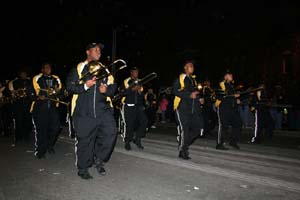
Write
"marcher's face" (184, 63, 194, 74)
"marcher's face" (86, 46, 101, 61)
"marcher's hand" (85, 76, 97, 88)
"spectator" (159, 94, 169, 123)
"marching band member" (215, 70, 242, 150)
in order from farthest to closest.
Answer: "spectator" (159, 94, 169, 123) → "marching band member" (215, 70, 242, 150) → "marcher's face" (184, 63, 194, 74) → "marcher's face" (86, 46, 101, 61) → "marcher's hand" (85, 76, 97, 88)

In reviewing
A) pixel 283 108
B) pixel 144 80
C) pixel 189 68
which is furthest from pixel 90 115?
pixel 283 108

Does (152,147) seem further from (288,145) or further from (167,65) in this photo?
(167,65)

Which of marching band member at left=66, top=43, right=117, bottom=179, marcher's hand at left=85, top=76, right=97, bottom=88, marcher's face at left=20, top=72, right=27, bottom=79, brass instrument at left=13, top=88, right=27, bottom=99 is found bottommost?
marching band member at left=66, top=43, right=117, bottom=179

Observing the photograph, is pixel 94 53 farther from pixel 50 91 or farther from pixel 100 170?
pixel 50 91

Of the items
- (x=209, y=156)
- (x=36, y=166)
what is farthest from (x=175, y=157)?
(x=36, y=166)

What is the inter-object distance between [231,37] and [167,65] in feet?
18.9

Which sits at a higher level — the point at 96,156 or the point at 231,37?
the point at 231,37

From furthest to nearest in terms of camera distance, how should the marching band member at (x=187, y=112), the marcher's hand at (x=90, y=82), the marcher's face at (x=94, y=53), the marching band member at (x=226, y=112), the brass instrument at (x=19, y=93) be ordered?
the brass instrument at (x=19, y=93) → the marching band member at (x=226, y=112) → the marching band member at (x=187, y=112) → the marcher's face at (x=94, y=53) → the marcher's hand at (x=90, y=82)

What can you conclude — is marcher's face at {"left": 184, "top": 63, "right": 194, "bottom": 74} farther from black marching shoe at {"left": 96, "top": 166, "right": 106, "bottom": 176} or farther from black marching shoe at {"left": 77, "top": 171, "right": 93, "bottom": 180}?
black marching shoe at {"left": 77, "top": 171, "right": 93, "bottom": 180}

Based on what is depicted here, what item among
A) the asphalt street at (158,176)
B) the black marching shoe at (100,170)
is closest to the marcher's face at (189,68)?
the asphalt street at (158,176)

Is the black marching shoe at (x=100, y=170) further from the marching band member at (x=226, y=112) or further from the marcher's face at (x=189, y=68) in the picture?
the marching band member at (x=226, y=112)

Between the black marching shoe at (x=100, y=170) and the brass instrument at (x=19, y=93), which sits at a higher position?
the brass instrument at (x=19, y=93)

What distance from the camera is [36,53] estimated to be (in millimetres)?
38969

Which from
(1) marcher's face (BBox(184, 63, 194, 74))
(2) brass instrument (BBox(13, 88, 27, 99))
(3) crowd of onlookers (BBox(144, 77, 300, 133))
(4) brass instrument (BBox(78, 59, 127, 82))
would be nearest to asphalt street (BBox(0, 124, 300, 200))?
(4) brass instrument (BBox(78, 59, 127, 82))
